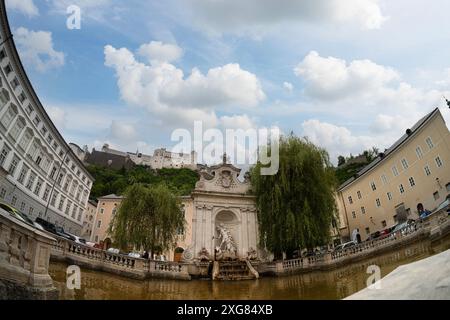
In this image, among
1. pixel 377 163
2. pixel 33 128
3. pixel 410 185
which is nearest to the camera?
pixel 410 185

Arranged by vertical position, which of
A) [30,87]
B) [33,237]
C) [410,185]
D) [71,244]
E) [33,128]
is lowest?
[33,237]

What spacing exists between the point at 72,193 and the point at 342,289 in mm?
48106

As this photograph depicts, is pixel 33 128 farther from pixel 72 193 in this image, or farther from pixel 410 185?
pixel 410 185

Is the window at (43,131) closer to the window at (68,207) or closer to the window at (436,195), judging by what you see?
the window at (68,207)

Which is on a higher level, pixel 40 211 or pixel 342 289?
pixel 40 211

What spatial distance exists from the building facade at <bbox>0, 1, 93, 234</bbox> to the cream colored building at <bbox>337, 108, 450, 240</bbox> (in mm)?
40319

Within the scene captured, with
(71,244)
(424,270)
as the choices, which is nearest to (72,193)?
(71,244)

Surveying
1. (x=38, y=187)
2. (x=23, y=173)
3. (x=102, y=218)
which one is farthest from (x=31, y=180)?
(x=102, y=218)

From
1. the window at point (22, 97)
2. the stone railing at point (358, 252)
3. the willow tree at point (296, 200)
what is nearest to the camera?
the stone railing at point (358, 252)

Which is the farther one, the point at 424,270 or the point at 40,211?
the point at 40,211

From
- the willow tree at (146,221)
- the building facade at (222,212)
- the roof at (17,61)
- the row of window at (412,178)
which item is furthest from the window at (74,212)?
the row of window at (412,178)

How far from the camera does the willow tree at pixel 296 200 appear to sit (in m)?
21.1

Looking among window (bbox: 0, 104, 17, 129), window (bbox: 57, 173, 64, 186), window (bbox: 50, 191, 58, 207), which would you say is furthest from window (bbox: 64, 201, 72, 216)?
window (bbox: 0, 104, 17, 129)

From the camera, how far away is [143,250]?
24.5 meters
